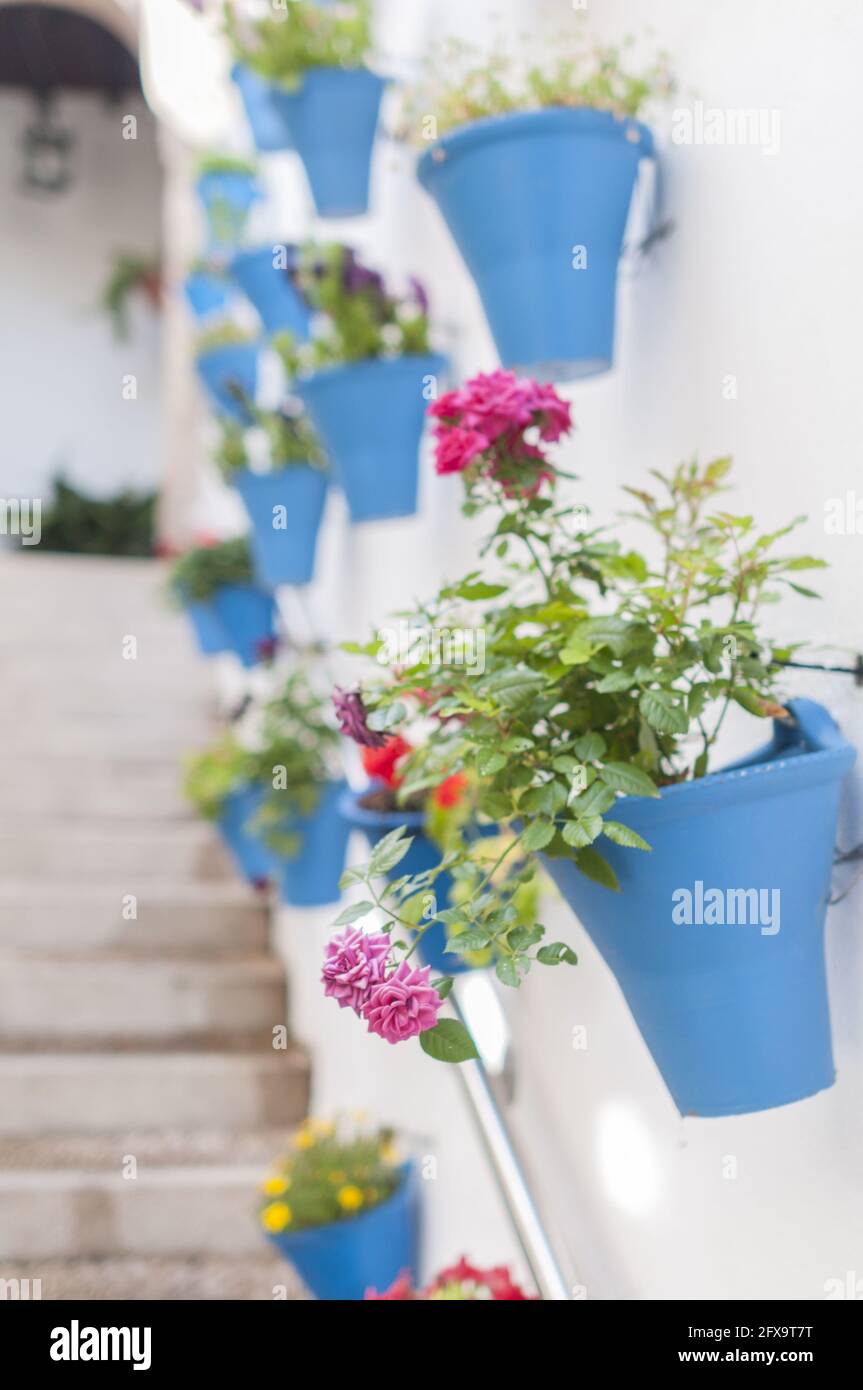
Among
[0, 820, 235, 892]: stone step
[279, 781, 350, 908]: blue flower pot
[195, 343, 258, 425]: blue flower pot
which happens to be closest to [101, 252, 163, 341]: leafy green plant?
[0, 820, 235, 892]: stone step

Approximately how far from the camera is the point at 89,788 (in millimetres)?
4203

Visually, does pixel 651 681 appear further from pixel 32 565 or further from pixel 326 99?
pixel 32 565

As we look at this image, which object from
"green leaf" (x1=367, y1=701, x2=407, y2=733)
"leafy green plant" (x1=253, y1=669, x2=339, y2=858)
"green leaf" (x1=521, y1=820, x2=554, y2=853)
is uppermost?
"green leaf" (x1=367, y1=701, x2=407, y2=733)

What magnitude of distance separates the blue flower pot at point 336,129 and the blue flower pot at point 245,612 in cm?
135

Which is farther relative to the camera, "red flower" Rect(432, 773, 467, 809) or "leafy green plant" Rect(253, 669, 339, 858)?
"leafy green plant" Rect(253, 669, 339, 858)

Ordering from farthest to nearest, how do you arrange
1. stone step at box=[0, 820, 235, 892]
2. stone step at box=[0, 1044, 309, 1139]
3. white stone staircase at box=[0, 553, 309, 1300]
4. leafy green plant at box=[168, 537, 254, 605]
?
stone step at box=[0, 820, 235, 892] → leafy green plant at box=[168, 537, 254, 605] → stone step at box=[0, 1044, 309, 1139] → white stone staircase at box=[0, 553, 309, 1300]

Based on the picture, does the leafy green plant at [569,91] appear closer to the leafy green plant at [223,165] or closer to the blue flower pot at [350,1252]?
the blue flower pot at [350,1252]

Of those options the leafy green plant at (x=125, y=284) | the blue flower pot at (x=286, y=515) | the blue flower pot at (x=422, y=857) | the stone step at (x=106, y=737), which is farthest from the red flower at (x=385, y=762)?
the leafy green plant at (x=125, y=284)

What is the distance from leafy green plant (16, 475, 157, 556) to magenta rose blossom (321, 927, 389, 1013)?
335 inches

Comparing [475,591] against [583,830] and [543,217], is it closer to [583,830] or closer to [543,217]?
[583,830]

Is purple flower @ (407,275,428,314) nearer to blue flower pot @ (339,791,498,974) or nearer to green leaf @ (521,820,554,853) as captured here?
blue flower pot @ (339,791,498,974)

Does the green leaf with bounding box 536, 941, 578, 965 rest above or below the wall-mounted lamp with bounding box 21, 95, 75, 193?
below

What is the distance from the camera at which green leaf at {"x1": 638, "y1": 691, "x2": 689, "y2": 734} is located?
2.94ft
